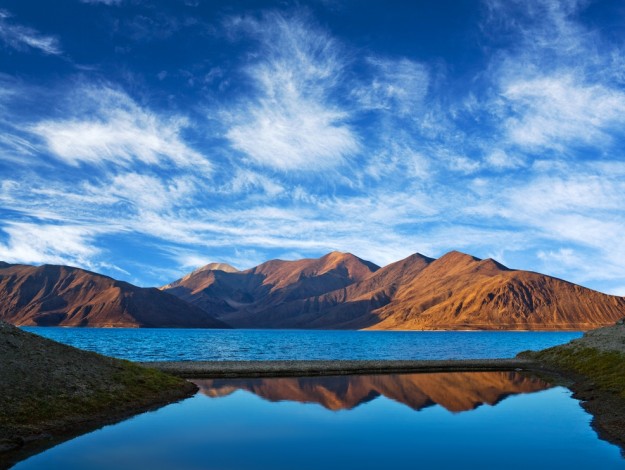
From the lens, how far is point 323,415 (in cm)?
3331

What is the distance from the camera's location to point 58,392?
1271 inches

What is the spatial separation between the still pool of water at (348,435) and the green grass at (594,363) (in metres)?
5.84

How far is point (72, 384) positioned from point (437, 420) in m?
23.9

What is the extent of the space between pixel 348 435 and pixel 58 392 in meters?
18.6

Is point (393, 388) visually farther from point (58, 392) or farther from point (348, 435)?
point (58, 392)

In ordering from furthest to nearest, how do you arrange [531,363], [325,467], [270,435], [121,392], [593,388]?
[531,363] < [593,388] < [121,392] < [270,435] < [325,467]

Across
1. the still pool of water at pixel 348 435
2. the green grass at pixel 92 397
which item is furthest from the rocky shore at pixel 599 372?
the green grass at pixel 92 397

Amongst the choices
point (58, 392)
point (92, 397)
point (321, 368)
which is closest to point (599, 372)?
point (321, 368)

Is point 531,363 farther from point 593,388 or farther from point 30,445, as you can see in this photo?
point 30,445

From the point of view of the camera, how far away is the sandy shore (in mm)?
61156

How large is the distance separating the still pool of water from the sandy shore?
16.6 meters

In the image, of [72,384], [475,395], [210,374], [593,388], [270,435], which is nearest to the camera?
[270,435]

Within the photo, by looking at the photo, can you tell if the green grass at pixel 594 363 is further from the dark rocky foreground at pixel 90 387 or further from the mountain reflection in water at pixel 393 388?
the mountain reflection in water at pixel 393 388

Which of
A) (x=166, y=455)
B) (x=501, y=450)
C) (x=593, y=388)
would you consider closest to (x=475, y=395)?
(x=593, y=388)
